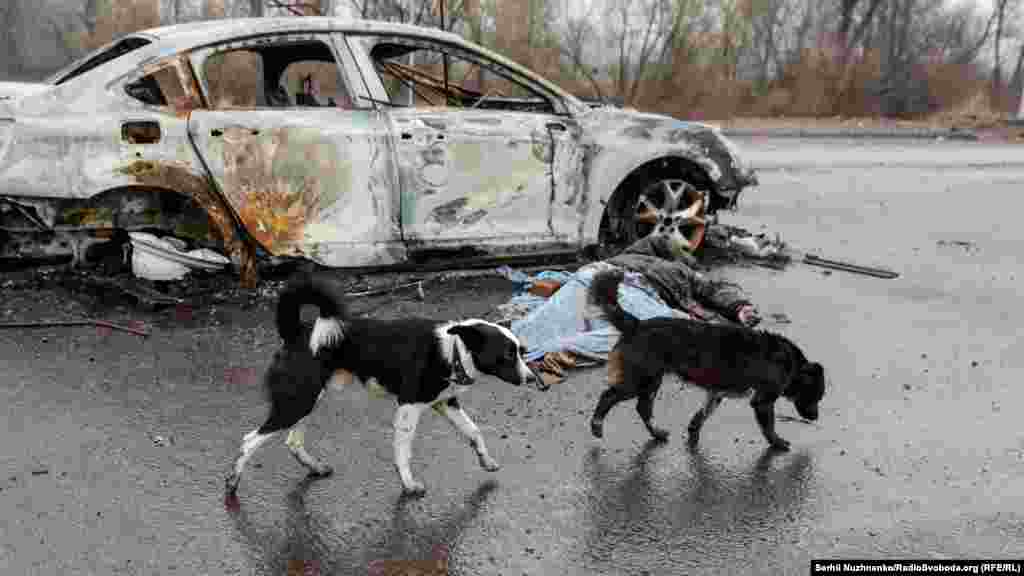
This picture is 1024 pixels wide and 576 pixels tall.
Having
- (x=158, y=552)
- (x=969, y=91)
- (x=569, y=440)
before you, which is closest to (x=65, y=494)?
(x=158, y=552)

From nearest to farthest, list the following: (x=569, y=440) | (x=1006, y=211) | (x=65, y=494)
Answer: (x=65, y=494) → (x=569, y=440) → (x=1006, y=211)

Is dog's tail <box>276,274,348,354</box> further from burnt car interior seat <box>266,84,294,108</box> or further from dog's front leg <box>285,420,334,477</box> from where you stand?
burnt car interior seat <box>266,84,294,108</box>

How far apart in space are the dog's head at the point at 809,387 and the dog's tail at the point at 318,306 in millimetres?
2253

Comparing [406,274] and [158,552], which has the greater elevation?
[406,274]

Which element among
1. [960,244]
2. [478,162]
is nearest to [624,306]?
[478,162]

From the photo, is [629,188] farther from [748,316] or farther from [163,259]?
[163,259]

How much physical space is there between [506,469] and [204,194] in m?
3.24

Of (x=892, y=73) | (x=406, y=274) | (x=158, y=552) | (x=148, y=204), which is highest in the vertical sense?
(x=892, y=73)

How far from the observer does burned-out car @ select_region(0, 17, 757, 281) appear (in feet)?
19.7

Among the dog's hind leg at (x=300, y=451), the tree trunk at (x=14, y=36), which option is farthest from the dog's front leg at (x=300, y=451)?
the tree trunk at (x=14, y=36)

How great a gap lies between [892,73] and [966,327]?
110ft

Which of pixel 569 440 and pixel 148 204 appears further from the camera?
pixel 148 204

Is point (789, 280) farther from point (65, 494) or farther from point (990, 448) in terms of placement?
point (65, 494)

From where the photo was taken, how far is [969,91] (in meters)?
37.5
